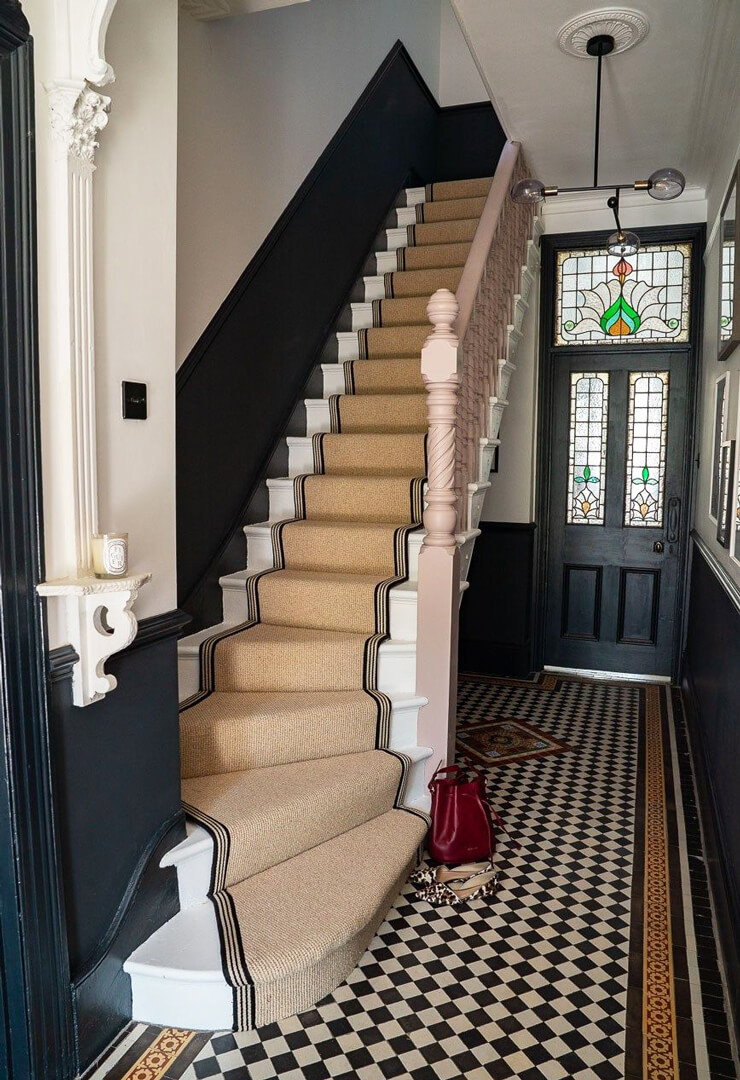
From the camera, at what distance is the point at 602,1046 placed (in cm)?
206

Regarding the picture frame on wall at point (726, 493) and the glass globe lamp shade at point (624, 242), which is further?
the glass globe lamp shade at point (624, 242)

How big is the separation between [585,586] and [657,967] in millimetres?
3325

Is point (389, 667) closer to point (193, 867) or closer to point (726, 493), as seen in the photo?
point (193, 867)

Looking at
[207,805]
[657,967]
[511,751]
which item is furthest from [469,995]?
[511,751]

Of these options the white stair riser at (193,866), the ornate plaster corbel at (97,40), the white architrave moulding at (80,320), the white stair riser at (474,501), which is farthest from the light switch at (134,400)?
the white stair riser at (474,501)

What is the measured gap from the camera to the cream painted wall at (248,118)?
3178 mm

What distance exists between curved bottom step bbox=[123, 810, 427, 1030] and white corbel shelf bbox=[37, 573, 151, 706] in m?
0.76

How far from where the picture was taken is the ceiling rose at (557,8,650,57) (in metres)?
3.10

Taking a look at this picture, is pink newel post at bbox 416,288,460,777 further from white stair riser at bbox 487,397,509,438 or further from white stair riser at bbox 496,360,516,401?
white stair riser at bbox 496,360,516,401

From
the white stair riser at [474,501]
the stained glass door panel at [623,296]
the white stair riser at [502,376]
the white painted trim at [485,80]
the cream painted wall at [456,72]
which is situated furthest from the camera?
the cream painted wall at [456,72]

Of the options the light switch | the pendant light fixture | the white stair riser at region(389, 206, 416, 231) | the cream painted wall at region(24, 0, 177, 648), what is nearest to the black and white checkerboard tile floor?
the cream painted wall at region(24, 0, 177, 648)

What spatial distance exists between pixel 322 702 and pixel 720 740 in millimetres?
1453

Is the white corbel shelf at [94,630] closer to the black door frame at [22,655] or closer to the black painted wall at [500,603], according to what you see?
the black door frame at [22,655]

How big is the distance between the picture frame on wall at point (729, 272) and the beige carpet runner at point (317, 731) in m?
1.40
